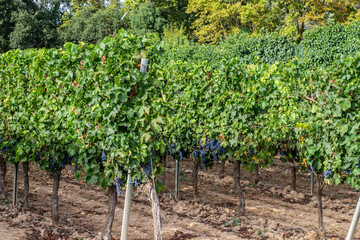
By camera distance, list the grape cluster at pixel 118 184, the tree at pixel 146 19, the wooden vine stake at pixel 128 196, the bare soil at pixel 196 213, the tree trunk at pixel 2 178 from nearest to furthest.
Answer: the wooden vine stake at pixel 128 196
the grape cluster at pixel 118 184
the bare soil at pixel 196 213
the tree trunk at pixel 2 178
the tree at pixel 146 19

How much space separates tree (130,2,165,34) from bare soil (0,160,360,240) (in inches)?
744

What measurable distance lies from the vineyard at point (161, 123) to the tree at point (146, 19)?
20051 mm

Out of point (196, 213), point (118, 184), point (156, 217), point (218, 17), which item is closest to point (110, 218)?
point (118, 184)

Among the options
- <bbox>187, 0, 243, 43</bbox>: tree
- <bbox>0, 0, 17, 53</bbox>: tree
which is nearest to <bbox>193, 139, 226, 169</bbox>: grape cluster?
<bbox>187, 0, 243, 43</bbox>: tree

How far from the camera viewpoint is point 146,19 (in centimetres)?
2820

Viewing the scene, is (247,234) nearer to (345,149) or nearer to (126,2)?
(345,149)

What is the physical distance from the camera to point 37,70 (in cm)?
627

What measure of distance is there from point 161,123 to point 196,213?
3671mm

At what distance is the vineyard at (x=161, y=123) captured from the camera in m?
4.94

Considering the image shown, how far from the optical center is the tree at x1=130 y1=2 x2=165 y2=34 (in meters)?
28.0

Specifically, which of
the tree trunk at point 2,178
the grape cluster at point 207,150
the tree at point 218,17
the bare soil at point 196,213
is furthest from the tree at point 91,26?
the grape cluster at point 207,150

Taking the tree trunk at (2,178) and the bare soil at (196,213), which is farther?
the tree trunk at (2,178)

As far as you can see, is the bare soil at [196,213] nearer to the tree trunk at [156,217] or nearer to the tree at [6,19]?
the tree trunk at [156,217]

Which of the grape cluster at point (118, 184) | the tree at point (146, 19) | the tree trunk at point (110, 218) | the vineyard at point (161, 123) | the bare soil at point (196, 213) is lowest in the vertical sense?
the bare soil at point (196, 213)
